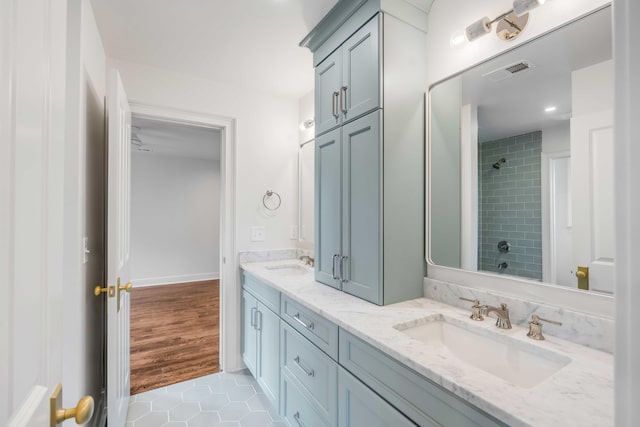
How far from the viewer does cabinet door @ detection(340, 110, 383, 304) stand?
56.4 inches

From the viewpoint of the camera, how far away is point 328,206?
5.87 ft

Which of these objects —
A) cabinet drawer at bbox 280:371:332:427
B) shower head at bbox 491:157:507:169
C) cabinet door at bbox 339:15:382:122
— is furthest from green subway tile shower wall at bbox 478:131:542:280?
cabinet drawer at bbox 280:371:332:427

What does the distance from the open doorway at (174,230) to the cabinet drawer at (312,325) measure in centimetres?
195

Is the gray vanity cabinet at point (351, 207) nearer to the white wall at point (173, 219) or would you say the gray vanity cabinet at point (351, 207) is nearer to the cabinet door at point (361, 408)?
the cabinet door at point (361, 408)

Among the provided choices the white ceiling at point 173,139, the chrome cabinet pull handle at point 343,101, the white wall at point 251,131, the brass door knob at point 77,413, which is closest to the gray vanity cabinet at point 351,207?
the chrome cabinet pull handle at point 343,101

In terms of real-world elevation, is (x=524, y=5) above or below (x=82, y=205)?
above

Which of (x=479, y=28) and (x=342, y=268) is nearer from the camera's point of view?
(x=479, y=28)

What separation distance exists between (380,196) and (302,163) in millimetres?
1500

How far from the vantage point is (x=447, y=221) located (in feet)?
5.03

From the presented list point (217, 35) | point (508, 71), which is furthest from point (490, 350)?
point (217, 35)

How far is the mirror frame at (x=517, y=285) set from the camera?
1013 millimetres

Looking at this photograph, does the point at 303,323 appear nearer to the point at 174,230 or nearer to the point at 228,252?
the point at 228,252

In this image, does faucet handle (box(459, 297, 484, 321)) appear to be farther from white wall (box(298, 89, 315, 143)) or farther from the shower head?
white wall (box(298, 89, 315, 143))

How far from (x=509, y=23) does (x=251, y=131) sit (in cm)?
199
